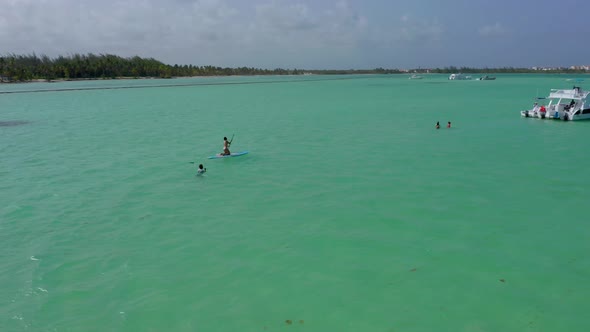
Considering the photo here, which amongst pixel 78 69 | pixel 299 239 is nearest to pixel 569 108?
pixel 299 239

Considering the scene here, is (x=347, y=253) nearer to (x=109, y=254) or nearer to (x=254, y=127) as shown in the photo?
(x=109, y=254)

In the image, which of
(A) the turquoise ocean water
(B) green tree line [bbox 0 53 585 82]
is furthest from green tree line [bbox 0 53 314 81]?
(A) the turquoise ocean water

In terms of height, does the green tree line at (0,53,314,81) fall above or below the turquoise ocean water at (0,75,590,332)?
above

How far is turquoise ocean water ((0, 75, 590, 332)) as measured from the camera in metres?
7.99

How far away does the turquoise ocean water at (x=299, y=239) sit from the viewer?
7.99m

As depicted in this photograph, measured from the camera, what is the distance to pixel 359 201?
13.9m

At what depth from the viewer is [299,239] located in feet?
36.6

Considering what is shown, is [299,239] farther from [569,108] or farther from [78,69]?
[78,69]

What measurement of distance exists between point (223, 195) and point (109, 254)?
5100mm

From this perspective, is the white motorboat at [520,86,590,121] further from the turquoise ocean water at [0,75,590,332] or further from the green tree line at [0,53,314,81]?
the green tree line at [0,53,314,81]

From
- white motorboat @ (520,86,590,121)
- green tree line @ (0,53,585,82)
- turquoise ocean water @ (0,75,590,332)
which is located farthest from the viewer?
green tree line @ (0,53,585,82)

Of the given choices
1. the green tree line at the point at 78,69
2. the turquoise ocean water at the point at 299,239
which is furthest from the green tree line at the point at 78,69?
the turquoise ocean water at the point at 299,239

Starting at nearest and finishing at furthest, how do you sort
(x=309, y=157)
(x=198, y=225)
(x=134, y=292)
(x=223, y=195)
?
(x=134, y=292)
(x=198, y=225)
(x=223, y=195)
(x=309, y=157)

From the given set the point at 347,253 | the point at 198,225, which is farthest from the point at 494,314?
the point at 198,225
